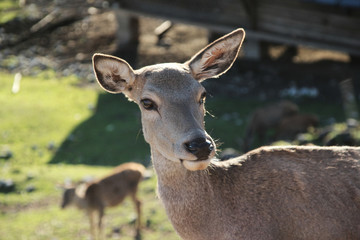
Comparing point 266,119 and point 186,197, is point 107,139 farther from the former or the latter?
point 186,197

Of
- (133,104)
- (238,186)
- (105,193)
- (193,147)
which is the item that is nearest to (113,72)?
(193,147)

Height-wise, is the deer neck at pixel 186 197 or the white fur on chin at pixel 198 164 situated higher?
the white fur on chin at pixel 198 164

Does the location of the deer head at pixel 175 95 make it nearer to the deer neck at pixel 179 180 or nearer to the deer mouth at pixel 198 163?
the deer mouth at pixel 198 163

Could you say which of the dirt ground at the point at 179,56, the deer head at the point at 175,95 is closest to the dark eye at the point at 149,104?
the deer head at the point at 175,95

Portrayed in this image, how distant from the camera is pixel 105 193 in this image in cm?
1140

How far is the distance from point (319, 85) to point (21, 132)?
388 inches

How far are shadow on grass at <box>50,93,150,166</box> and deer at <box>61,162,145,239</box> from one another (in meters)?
2.61

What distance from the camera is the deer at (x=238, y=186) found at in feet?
17.2

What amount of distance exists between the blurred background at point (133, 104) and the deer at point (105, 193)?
1.23 feet

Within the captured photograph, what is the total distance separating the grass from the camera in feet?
38.4

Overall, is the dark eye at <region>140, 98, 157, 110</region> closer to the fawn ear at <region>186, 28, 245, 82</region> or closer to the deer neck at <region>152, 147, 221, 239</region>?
the deer neck at <region>152, 147, 221, 239</region>

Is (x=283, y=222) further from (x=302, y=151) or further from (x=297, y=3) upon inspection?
(x=297, y=3)

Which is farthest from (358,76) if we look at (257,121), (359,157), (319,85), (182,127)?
(182,127)

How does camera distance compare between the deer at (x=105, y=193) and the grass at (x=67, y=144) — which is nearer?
the deer at (x=105, y=193)
